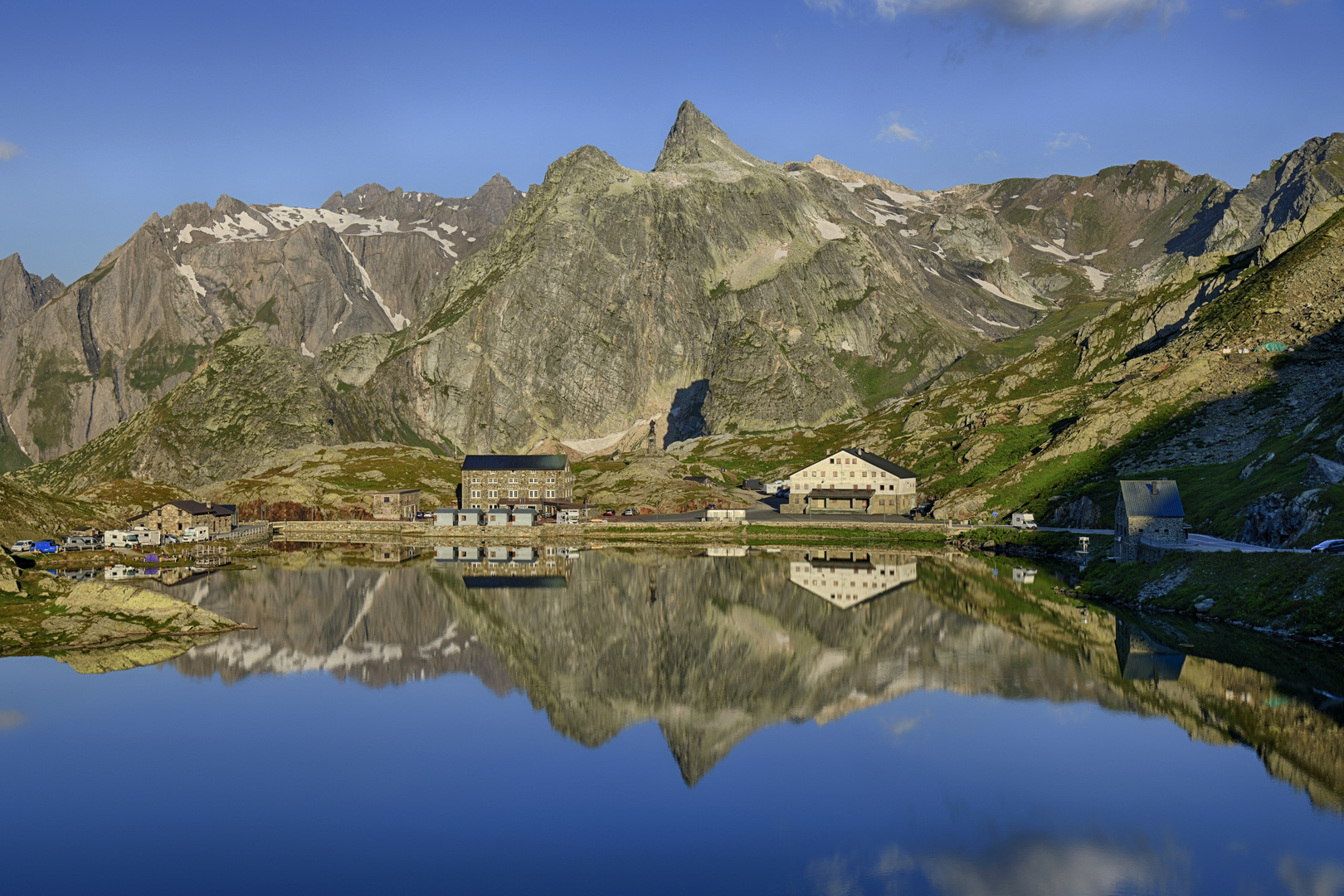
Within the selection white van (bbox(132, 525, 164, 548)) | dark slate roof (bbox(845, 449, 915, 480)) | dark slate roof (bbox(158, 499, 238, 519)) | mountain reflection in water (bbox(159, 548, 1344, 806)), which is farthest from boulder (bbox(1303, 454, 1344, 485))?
dark slate roof (bbox(158, 499, 238, 519))

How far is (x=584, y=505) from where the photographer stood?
18138 cm

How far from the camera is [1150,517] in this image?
91.1 m

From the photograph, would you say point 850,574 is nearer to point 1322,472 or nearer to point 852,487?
point 1322,472

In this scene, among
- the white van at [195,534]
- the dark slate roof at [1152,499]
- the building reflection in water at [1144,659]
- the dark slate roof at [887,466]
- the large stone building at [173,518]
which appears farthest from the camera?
the dark slate roof at [887,466]

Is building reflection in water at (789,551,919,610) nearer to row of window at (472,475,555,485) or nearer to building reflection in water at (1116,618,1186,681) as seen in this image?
building reflection in water at (1116,618,1186,681)

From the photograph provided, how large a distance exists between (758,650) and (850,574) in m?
38.6

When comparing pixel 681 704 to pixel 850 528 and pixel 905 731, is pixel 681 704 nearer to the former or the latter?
pixel 905 731

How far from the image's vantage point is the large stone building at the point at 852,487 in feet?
539

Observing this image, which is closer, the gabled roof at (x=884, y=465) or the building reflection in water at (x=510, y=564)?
the building reflection in water at (x=510, y=564)

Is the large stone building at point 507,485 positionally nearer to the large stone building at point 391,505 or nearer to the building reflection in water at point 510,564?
the large stone building at point 391,505

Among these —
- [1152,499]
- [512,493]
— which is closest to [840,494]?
[512,493]

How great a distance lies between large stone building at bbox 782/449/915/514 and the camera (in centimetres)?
16425

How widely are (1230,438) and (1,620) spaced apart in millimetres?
131263

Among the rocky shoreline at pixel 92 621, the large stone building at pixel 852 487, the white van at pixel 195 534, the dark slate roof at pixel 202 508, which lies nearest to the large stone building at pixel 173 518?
the dark slate roof at pixel 202 508
